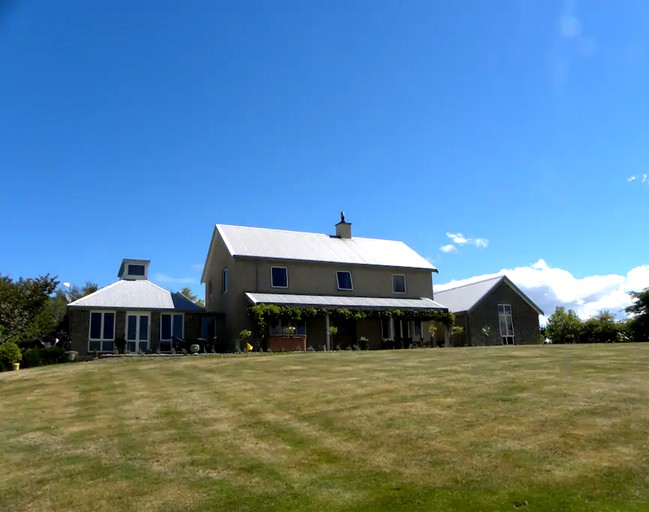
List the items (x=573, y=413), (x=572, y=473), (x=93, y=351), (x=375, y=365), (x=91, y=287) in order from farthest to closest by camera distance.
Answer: (x=91, y=287), (x=93, y=351), (x=375, y=365), (x=573, y=413), (x=572, y=473)

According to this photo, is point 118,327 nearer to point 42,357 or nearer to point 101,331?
point 101,331

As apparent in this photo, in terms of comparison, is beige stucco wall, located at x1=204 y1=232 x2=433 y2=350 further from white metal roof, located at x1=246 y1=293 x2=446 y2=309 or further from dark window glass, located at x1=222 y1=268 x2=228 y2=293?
white metal roof, located at x1=246 y1=293 x2=446 y2=309

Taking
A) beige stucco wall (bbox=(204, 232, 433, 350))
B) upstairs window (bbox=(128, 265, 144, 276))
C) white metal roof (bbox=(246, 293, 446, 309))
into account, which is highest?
upstairs window (bbox=(128, 265, 144, 276))

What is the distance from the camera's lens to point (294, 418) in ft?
31.4

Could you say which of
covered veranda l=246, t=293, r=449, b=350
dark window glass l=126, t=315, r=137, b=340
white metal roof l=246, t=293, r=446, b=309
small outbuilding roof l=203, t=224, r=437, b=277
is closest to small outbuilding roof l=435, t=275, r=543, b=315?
covered veranda l=246, t=293, r=449, b=350

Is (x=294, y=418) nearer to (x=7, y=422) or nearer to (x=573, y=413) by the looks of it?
(x=573, y=413)

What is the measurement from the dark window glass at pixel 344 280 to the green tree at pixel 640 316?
72.6 ft

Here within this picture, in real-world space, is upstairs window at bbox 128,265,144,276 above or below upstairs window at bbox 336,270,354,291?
above

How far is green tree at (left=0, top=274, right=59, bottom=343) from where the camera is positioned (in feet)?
104

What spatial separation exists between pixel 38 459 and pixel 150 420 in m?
2.32

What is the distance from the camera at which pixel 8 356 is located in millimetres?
23016

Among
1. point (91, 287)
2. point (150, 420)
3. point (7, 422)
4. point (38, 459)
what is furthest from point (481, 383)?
point (91, 287)

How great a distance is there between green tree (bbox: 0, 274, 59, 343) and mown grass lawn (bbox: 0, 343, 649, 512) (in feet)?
69.4

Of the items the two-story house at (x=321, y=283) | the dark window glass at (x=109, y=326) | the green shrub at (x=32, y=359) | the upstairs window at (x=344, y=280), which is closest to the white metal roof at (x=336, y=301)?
the two-story house at (x=321, y=283)
